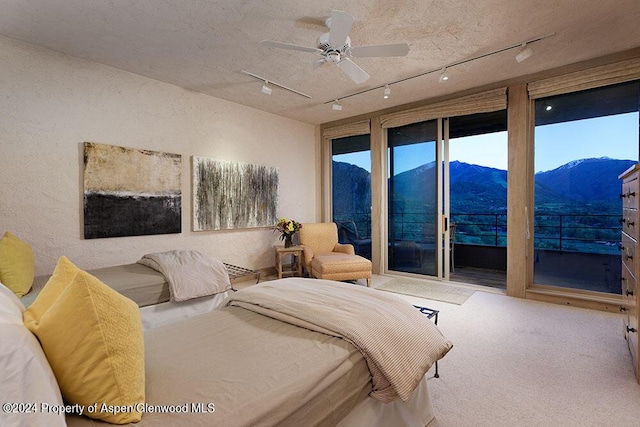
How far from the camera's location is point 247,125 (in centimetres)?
455

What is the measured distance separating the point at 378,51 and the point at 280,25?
87cm

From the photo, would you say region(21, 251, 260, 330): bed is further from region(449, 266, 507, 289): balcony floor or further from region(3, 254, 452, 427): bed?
region(449, 266, 507, 289): balcony floor

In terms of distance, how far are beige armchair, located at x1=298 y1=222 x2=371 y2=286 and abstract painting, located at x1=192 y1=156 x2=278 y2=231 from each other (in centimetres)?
69

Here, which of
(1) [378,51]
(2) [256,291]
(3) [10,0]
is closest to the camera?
(2) [256,291]

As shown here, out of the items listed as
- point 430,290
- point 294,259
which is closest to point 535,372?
point 430,290

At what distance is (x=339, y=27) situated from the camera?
2.11m

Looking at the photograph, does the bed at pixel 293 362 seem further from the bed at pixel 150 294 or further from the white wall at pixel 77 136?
the white wall at pixel 77 136

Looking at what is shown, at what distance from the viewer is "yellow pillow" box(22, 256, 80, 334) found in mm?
923

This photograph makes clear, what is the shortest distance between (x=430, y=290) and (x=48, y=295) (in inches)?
156

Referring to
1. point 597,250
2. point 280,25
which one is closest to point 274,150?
point 280,25

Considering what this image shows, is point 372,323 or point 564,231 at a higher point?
point 564,231

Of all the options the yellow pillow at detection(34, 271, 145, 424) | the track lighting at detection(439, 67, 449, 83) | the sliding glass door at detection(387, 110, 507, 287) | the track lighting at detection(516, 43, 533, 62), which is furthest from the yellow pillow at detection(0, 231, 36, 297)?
the track lighting at detection(516, 43, 533, 62)

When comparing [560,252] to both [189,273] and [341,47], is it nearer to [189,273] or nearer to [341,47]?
[341,47]

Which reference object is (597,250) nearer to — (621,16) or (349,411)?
(621,16)
